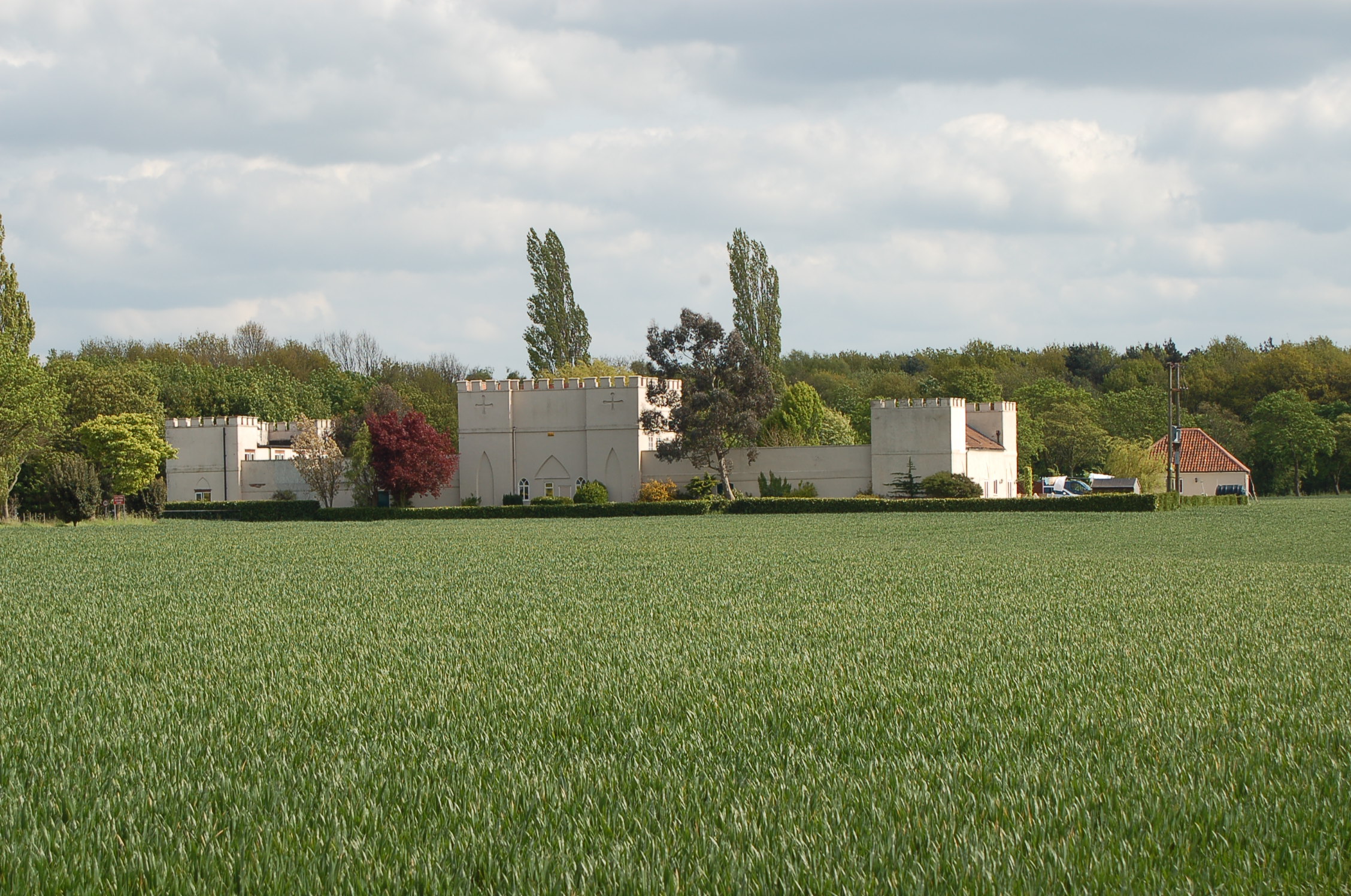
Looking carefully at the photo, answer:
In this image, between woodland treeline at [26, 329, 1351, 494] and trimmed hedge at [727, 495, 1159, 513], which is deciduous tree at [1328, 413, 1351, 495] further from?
trimmed hedge at [727, 495, 1159, 513]

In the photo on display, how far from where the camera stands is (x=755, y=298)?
211 feet

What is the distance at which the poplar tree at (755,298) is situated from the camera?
210ft

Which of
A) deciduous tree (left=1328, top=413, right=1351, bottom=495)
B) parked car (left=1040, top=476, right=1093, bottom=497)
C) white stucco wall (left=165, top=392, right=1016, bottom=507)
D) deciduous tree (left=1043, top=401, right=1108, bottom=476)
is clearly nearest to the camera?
white stucco wall (left=165, top=392, right=1016, bottom=507)

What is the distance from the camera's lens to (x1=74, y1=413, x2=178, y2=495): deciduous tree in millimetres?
53375

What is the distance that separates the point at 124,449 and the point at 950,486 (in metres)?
37.0

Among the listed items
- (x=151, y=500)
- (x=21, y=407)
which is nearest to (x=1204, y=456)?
(x=151, y=500)

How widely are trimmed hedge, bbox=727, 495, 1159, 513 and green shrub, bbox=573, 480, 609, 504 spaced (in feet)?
21.0

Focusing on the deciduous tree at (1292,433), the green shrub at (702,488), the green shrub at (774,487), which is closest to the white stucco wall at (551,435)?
the green shrub at (702,488)

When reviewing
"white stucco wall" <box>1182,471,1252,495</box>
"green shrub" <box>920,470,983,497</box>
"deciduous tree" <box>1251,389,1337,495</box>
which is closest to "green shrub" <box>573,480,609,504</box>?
"green shrub" <box>920,470,983,497</box>

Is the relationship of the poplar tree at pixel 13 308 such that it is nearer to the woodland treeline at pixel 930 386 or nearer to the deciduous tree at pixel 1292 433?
the woodland treeline at pixel 930 386

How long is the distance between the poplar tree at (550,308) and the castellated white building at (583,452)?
435 inches

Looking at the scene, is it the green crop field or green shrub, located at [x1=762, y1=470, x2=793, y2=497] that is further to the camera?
green shrub, located at [x1=762, y1=470, x2=793, y2=497]

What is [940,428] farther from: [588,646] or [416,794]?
[416,794]

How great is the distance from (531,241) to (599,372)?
8.53m
